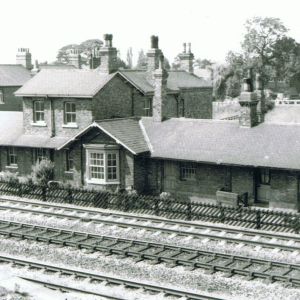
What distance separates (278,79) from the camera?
289 ft

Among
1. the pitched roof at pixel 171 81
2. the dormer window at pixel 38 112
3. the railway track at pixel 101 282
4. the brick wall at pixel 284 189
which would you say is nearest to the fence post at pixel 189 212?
the brick wall at pixel 284 189

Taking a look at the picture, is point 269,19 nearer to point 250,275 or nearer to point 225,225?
point 225,225

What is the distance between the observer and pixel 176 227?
2303 centimetres

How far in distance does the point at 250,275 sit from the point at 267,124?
13.4 m

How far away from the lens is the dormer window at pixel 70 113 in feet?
111

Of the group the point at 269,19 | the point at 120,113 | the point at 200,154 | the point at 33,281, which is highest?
the point at 269,19

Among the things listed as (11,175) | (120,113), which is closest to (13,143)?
(11,175)

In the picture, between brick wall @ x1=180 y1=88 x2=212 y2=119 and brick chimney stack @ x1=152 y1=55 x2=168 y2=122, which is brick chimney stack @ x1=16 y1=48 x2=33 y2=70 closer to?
brick wall @ x1=180 y1=88 x2=212 y2=119

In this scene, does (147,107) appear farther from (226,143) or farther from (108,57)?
(226,143)

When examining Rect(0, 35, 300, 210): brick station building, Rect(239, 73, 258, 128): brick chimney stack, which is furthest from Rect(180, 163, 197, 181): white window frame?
Rect(239, 73, 258, 128): brick chimney stack

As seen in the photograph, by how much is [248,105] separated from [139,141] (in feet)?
20.0

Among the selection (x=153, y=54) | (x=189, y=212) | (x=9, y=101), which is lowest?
(x=189, y=212)

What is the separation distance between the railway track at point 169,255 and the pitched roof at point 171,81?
51.5ft

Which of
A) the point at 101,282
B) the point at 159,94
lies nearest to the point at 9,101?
the point at 159,94
